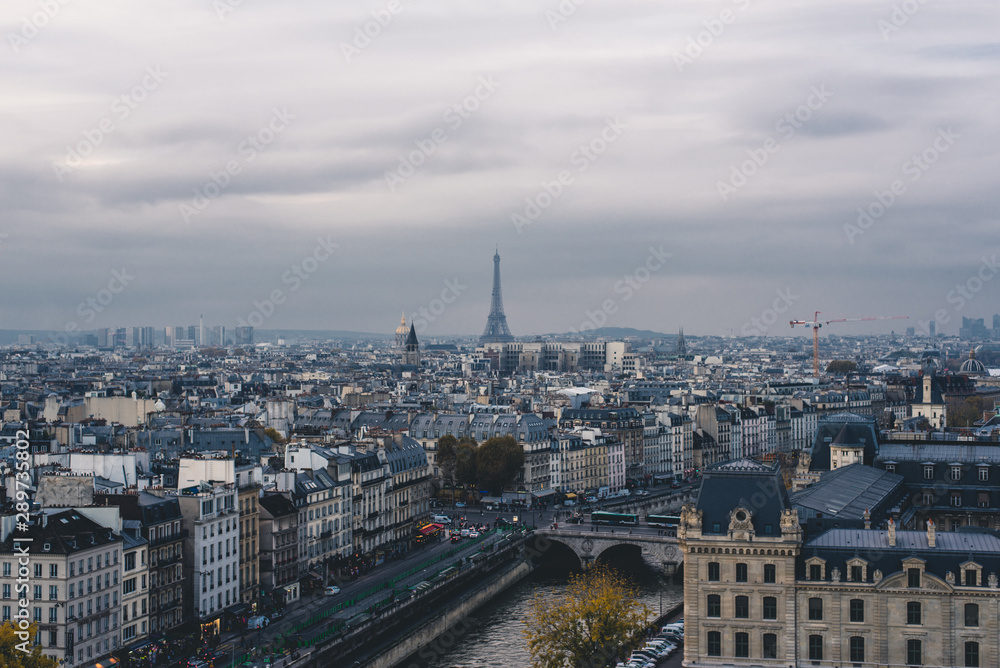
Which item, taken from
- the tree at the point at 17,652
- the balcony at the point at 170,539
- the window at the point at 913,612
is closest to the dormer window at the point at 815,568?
the window at the point at 913,612

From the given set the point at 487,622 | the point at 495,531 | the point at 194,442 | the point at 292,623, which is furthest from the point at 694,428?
the point at 292,623

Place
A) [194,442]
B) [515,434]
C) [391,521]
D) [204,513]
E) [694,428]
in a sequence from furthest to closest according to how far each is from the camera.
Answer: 1. [694,428]
2. [515,434]
3. [194,442]
4. [391,521]
5. [204,513]

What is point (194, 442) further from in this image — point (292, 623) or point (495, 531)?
point (292, 623)

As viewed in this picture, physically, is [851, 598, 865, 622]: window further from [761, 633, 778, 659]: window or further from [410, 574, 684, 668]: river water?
[410, 574, 684, 668]: river water

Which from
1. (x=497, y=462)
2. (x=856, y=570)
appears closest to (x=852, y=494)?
(x=856, y=570)

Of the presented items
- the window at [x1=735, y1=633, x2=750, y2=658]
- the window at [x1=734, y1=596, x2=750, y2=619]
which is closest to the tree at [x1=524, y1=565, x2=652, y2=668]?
the window at [x1=735, y1=633, x2=750, y2=658]

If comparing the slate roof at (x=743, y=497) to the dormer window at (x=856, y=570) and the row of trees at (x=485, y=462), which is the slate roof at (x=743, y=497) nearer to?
the dormer window at (x=856, y=570)
